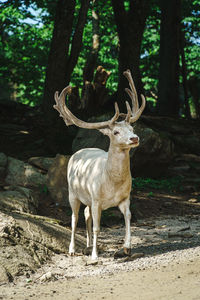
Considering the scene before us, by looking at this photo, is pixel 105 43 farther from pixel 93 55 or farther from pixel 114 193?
pixel 114 193

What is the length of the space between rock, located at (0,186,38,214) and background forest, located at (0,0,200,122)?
4412mm

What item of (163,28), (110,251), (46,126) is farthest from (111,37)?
(110,251)

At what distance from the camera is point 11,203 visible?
929 centimetres

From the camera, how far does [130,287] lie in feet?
16.3

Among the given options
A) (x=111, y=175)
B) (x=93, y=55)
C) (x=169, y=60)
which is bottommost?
(x=111, y=175)

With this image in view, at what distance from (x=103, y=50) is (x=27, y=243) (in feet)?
62.0

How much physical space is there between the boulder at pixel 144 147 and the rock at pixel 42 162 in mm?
1059

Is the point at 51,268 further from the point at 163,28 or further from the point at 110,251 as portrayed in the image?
the point at 163,28

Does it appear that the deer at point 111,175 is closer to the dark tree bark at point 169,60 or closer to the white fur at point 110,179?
the white fur at point 110,179

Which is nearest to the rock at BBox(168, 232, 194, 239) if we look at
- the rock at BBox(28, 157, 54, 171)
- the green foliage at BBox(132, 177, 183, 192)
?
the green foliage at BBox(132, 177, 183, 192)

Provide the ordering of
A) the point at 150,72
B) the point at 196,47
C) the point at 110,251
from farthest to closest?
the point at 150,72, the point at 196,47, the point at 110,251

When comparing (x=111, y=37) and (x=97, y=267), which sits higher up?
(x=111, y=37)

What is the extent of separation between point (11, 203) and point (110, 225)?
2210 mm

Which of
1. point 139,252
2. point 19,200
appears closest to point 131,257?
point 139,252
